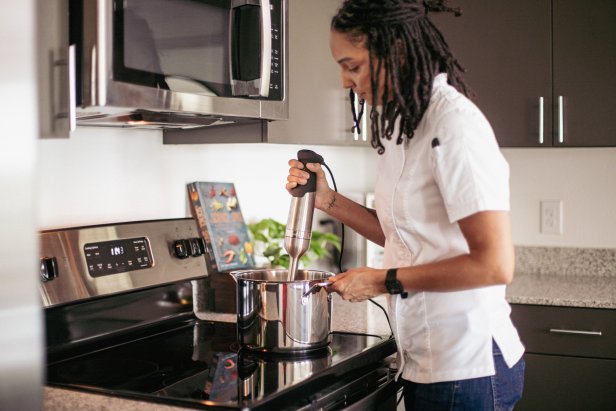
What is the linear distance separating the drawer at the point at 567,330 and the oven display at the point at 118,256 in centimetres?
125

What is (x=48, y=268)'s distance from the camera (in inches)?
64.1

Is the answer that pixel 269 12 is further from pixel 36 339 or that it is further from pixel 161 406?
pixel 36 339

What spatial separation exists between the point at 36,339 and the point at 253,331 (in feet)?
2.22

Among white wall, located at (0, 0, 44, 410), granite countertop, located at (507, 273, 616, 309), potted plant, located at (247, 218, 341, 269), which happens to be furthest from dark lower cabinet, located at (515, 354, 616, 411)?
white wall, located at (0, 0, 44, 410)

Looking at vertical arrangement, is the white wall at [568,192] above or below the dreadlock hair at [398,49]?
below

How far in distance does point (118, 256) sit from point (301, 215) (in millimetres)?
449

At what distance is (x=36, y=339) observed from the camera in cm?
98

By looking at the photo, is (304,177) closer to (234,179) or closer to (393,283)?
(393,283)

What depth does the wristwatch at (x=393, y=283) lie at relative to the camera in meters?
1.42

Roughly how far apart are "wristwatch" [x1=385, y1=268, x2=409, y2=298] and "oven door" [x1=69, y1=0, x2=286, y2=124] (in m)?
0.53

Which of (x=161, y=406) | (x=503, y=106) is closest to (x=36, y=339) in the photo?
(x=161, y=406)

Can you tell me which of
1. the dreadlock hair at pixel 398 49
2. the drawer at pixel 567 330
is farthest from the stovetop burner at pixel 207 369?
the drawer at pixel 567 330

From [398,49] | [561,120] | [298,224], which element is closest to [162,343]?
[298,224]

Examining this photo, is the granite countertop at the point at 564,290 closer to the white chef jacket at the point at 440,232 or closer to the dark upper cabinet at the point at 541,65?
the dark upper cabinet at the point at 541,65
